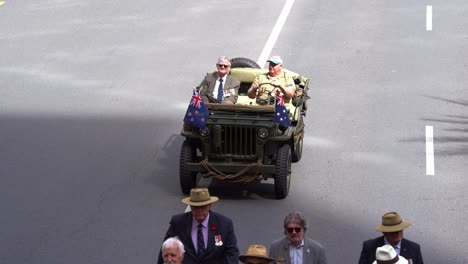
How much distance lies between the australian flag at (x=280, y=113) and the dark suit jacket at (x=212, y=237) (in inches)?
273

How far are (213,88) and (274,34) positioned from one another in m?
10.5

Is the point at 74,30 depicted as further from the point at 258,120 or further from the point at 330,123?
the point at 258,120

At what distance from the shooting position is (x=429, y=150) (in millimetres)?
24891

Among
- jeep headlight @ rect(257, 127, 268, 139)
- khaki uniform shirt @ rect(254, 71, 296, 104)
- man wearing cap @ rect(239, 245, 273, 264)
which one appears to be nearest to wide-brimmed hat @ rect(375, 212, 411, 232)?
man wearing cap @ rect(239, 245, 273, 264)

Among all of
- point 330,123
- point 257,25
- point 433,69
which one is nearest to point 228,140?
point 330,123

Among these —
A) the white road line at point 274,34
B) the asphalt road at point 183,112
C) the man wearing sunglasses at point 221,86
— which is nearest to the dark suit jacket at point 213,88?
the man wearing sunglasses at point 221,86

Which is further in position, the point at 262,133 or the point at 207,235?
the point at 262,133

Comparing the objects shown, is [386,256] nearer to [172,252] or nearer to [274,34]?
[172,252]

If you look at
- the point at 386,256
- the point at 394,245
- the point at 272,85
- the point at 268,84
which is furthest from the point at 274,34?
the point at 386,256

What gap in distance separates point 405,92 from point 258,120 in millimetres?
7536

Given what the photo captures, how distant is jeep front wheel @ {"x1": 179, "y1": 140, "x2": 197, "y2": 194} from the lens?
21750mm

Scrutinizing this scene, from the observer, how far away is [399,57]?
31188 mm

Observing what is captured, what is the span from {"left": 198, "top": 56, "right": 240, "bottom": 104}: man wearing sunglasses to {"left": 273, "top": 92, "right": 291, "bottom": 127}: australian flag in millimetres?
1440

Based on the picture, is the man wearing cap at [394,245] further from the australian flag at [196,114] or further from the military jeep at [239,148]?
the australian flag at [196,114]
